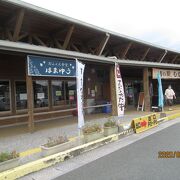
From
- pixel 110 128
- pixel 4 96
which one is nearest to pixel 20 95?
A: pixel 4 96

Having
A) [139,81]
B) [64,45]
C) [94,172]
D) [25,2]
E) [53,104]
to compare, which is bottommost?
[94,172]

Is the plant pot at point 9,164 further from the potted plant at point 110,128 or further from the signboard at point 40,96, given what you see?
the signboard at point 40,96

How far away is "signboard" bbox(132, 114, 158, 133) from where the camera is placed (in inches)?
428

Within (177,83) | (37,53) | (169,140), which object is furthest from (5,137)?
(177,83)

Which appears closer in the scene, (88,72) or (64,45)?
(64,45)

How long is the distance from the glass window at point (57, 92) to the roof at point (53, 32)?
2118 millimetres

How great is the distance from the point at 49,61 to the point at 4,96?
351 cm

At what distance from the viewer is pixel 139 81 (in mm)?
23453

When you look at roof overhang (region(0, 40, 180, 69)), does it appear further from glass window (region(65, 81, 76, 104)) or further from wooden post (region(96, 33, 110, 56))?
glass window (region(65, 81, 76, 104))

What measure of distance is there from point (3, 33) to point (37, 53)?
9.56ft

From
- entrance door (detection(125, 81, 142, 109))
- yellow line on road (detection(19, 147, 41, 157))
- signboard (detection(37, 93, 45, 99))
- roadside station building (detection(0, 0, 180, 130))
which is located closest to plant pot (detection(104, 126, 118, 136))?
yellow line on road (detection(19, 147, 41, 157))

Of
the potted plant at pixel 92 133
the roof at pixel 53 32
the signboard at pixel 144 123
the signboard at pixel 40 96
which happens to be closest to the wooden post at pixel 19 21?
the roof at pixel 53 32

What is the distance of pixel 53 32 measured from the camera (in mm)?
13984

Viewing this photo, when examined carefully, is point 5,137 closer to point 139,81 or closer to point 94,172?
point 94,172
